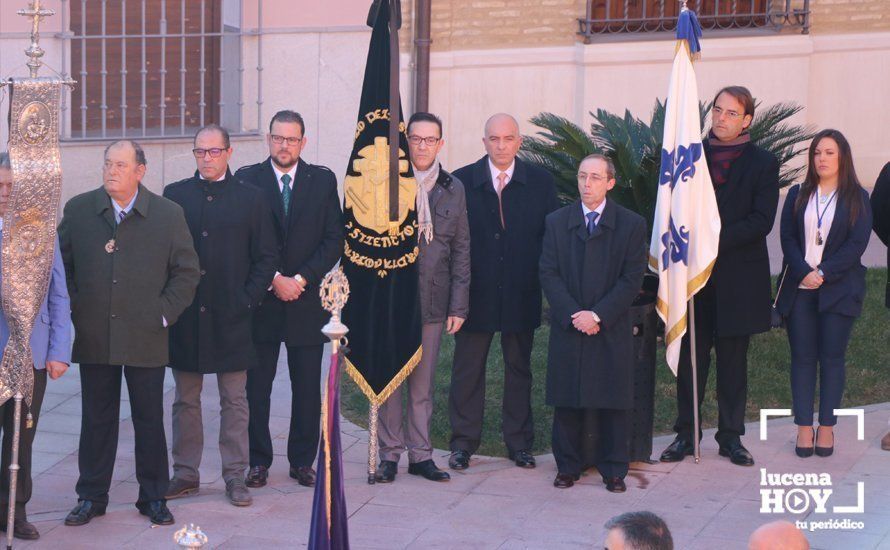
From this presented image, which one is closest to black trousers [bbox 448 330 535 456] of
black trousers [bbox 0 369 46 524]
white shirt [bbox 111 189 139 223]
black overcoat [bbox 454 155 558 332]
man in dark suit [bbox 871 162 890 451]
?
black overcoat [bbox 454 155 558 332]

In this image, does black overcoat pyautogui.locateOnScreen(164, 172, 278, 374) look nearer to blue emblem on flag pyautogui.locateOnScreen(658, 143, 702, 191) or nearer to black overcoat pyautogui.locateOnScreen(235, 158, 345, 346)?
black overcoat pyautogui.locateOnScreen(235, 158, 345, 346)

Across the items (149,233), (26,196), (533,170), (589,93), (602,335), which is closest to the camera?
(26,196)

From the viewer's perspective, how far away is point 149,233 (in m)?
6.86

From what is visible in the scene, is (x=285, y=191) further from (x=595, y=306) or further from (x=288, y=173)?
(x=595, y=306)

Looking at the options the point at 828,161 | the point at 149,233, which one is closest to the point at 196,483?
the point at 149,233

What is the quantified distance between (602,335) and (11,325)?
120 inches

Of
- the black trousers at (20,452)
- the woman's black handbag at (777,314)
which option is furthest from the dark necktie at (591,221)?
the black trousers at (20,452)

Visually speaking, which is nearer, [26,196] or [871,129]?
[26,196]

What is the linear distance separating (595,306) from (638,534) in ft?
Result: 11.2

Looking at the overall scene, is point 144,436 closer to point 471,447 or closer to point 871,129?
point 471,447

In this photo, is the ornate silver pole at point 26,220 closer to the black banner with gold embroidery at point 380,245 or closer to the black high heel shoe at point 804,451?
the black banner with gold embroidery at point 380,245

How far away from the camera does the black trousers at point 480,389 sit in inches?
310

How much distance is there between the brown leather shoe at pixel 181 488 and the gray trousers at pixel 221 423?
23mm

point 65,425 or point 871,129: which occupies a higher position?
point 871,129
